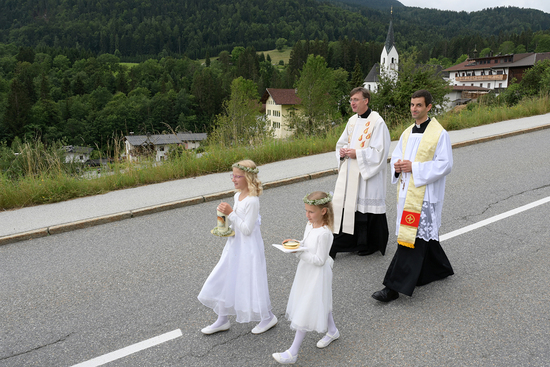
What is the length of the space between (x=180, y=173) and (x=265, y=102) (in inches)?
2820

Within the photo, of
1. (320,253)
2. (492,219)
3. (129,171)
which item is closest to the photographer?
(320,253)

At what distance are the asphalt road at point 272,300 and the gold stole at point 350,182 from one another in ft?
1.50

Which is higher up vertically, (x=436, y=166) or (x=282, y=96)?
(x=436, y=166)

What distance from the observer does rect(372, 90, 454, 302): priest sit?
13.5 ft

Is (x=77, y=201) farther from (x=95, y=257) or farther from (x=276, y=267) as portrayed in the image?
(x=276, y=267)

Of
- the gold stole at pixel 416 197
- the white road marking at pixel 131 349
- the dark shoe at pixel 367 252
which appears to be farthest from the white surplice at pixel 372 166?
the white road marking at pixel 131 349

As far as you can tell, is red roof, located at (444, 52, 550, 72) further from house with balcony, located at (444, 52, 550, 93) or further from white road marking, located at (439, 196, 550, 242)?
white road marking, located at (439, 196, 550, 242)

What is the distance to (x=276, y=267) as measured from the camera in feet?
16.2

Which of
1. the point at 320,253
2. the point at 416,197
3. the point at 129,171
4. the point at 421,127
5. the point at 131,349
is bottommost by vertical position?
the point at 131,349

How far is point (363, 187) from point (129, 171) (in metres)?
5.50

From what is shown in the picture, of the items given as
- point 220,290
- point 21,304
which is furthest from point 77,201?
point 220,290

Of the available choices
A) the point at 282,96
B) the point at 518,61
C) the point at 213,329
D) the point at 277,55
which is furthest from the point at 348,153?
the point at 277,55

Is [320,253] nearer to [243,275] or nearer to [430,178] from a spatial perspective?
[243,275]

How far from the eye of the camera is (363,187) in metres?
5.25
